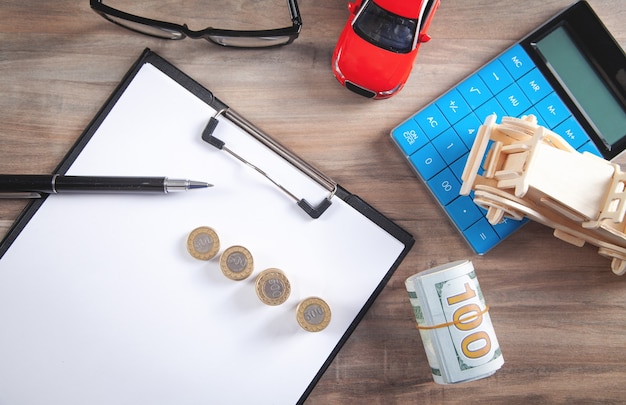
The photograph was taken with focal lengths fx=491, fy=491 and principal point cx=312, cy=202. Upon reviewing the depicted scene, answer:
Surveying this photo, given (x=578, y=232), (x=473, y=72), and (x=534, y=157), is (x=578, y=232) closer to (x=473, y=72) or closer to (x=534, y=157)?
(x=534, y=157)

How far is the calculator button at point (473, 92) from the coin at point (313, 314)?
391mm

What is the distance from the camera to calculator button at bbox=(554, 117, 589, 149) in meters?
0.77

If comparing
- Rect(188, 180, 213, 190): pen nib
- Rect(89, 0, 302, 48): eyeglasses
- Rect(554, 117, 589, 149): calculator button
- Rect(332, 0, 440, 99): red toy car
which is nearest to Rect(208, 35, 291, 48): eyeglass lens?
Rect(89, 0, 302, 48): eyeglasses

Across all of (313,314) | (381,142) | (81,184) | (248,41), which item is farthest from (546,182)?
(81,184)

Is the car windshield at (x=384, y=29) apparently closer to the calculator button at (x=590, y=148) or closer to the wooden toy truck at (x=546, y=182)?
the wooden toy truck at (x=546, y=182)

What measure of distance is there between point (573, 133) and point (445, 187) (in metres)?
0.22

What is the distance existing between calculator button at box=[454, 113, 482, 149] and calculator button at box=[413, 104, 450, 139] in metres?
0.02

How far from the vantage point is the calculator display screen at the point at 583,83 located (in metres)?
0.77

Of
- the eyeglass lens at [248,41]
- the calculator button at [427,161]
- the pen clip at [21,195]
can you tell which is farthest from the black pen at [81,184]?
the calculator button at [427,161]

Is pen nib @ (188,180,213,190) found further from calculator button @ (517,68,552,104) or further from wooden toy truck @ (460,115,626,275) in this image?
calculator button @ (517,68,552,104)

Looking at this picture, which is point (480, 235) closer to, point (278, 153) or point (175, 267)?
point (278, 153)

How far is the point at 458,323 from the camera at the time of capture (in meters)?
0.67

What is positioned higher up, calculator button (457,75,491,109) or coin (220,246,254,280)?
coin (220,246,254,280)

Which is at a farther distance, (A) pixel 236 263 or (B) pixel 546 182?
(A) pixel 236 263
